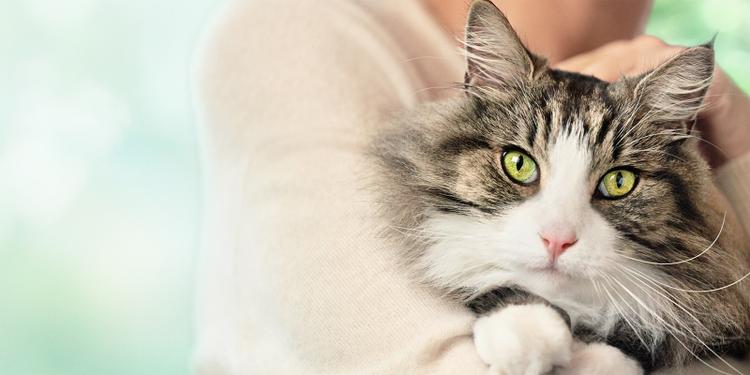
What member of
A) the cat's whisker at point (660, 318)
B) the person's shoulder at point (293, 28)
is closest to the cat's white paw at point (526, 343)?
the cat's whisker at point (660, 318)

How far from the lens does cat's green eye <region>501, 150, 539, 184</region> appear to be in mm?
1271

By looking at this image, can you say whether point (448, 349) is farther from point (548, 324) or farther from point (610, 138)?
point (610, 138)

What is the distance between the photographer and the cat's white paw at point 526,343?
1126 millimetres

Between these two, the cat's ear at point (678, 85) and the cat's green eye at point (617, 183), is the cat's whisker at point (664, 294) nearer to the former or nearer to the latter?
the cat's green eye at point (617, 183)

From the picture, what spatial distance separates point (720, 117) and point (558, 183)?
1.76ft

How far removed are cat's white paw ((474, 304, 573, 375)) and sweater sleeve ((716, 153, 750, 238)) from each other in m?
0.50

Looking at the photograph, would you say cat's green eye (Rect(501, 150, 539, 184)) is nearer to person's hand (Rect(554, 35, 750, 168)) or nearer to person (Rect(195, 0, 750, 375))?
person (Rect(195, 0, 750, 375))

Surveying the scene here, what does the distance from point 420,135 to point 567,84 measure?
26cm

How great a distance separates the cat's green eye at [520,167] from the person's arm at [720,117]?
13.5 inches

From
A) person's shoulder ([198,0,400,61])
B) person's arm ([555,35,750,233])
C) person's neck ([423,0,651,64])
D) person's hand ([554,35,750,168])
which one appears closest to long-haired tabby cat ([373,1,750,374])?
person's arm ([555,35,750,233])

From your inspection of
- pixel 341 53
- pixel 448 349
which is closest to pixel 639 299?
pixel 448 349

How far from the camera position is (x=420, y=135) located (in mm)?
1414

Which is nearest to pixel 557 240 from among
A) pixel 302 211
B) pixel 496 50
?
pixel 496 50

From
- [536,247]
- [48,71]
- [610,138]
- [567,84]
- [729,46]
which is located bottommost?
[536,247]
